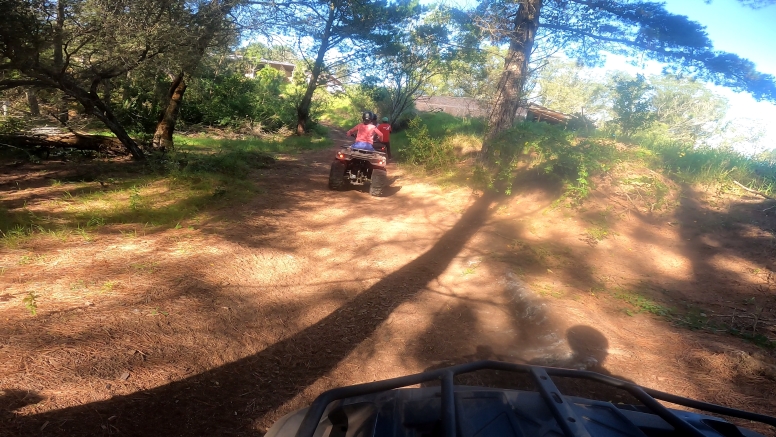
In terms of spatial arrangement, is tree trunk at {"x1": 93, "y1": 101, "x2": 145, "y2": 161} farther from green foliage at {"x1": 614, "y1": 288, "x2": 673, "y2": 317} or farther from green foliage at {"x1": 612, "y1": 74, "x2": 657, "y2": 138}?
green foliage at {"x1": 612, "y1": 74, "x2": 657, "y2": 138}

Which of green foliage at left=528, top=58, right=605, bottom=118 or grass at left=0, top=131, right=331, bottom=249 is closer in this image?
grass at left=0, top=131, right=331, bottom=249

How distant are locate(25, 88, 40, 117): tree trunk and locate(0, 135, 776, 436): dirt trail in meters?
5.50

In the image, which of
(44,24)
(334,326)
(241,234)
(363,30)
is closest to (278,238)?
(241,234)

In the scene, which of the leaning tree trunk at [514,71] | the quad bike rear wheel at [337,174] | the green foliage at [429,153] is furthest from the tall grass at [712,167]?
the quad bike rear wheel at [337,174]

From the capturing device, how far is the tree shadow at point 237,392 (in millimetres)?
2525

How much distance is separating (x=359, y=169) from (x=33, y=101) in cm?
726

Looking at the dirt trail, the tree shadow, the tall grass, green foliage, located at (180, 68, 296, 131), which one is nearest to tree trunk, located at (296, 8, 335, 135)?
green foliage, located at (180, 68, 296, 131)

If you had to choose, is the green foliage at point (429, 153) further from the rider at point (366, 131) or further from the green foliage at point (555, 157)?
the rider at point (366, 131)

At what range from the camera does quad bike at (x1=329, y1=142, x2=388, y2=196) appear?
29.0 feet

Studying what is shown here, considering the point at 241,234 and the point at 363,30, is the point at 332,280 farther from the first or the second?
the point at 363,30

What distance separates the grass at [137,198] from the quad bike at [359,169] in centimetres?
182

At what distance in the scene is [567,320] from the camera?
4.20 meters

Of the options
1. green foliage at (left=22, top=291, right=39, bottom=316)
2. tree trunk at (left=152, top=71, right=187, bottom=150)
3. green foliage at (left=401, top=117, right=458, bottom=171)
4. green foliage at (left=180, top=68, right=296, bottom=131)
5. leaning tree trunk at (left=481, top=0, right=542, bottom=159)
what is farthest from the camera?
green foliage at (left=180, top=68, right=296, bottom=131)

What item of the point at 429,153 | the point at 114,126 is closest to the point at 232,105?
the point at 114,126
